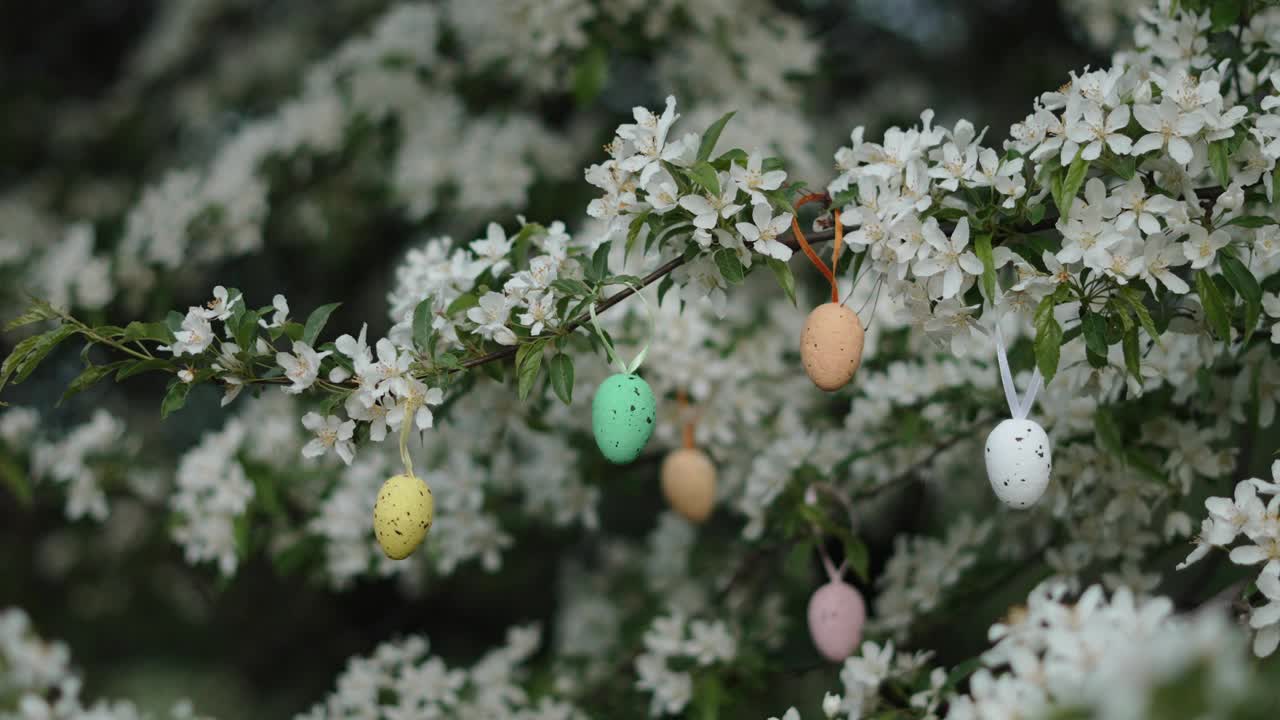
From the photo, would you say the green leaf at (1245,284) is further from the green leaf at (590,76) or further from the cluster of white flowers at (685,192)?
the green leaf at (590,76)

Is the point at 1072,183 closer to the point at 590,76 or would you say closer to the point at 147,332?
the point at 147,332

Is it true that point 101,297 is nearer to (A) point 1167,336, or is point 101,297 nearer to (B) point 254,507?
(B) point 254,507

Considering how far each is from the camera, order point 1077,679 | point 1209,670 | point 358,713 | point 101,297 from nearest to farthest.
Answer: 1. point 1209,670
2. point 1077,679
3. point 358,713
4. point 101,297

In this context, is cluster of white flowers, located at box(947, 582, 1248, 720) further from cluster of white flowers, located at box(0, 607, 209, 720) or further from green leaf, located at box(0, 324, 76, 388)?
cluster of white flowers, located at box(0, 607, 209, 720)

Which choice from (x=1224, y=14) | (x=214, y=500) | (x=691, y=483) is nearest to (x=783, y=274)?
(x=691, y=483)

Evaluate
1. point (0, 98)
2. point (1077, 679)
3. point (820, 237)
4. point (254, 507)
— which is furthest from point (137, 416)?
point (1077, 679)

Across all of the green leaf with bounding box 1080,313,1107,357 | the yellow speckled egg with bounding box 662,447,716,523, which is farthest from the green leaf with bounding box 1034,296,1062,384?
the yellow speckled egg with bounding box 662,447,716,523

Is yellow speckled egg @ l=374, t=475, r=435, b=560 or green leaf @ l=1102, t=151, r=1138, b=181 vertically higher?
green leaf @ l=1102, t=151, r=1138, b=181
